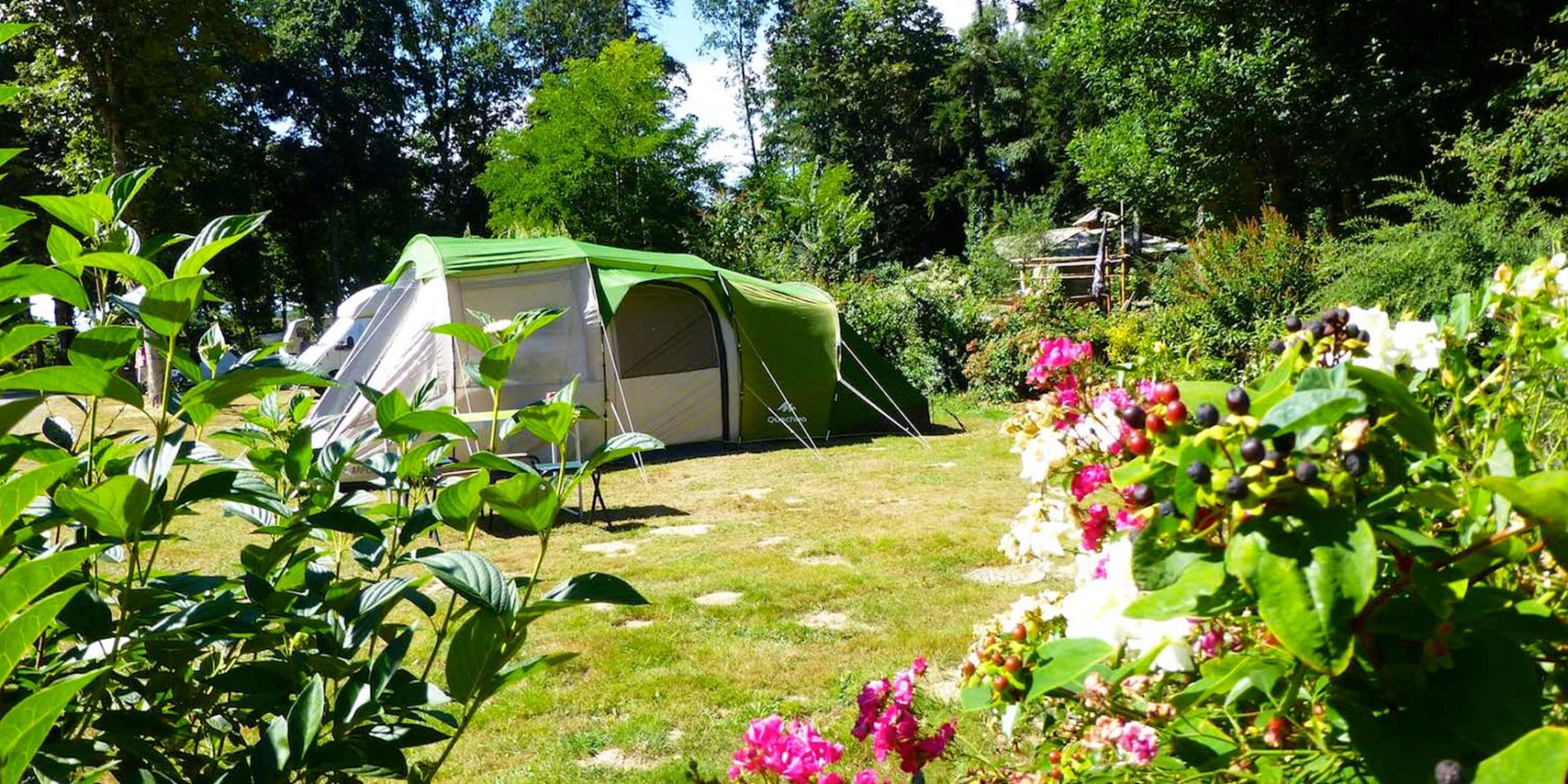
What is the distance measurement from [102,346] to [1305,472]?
41.9 inches

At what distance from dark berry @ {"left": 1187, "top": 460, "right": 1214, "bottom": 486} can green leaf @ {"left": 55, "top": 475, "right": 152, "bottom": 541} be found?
88 cm

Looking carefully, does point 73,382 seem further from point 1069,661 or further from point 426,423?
point 1069,661

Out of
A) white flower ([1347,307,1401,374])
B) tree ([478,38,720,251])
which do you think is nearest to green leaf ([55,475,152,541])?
white flower ([1347,307,1401,374])

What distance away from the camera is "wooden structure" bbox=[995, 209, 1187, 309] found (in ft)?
53.0

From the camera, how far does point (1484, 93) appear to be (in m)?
13.3

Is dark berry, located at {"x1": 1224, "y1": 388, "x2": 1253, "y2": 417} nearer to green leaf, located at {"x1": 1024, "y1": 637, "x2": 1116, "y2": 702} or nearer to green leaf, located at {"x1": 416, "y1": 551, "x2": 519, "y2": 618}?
green leaf, located at {"x1": 1024, "y1": 637, "x2": 1116, "y2": 702}

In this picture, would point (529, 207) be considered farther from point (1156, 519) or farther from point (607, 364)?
point (1156, 519)

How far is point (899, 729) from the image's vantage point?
134 cm

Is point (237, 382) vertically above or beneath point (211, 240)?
beneath

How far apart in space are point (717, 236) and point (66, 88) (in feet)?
31.5

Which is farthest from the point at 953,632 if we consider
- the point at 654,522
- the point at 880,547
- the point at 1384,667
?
the point at 1384,667

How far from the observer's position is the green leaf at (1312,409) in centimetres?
60

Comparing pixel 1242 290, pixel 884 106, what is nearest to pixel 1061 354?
pixel 1242 290

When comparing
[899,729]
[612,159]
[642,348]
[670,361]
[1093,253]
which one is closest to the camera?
[899,729]
